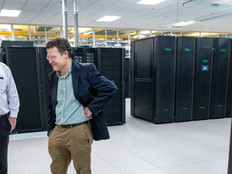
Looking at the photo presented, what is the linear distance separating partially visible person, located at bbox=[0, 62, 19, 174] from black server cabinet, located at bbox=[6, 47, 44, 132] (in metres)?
2.20

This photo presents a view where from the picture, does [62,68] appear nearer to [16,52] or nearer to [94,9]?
[16,52]

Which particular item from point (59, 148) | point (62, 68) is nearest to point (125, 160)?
point (59, 148)

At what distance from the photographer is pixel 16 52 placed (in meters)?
3.98

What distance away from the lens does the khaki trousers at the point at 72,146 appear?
1.51m

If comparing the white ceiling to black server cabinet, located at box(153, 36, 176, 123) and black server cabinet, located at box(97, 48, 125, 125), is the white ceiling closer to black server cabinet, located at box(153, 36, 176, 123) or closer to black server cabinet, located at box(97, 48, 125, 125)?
black server cabinet, located at box(153, 36, 176, 123)

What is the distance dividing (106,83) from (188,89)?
13.2ft

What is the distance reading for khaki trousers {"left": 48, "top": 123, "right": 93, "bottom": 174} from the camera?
1507mm

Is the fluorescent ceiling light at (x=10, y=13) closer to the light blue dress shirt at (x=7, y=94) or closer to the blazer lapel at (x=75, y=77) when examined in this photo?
the light blue dress shirt at (x=7, y=94)

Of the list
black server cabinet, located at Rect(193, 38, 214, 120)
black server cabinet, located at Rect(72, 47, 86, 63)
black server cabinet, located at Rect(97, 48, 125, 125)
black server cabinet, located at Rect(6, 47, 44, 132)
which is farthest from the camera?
black server cabinet, located at Rect(193, 38, 214, 120)

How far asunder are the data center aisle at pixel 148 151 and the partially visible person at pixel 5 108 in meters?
0.86

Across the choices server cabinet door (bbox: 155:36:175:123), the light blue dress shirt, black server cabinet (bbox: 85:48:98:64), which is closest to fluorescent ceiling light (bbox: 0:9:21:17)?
black server cabinet (bbox: 85:48:98:64)

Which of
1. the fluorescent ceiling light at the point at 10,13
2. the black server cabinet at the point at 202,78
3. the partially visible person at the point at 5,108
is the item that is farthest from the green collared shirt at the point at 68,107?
the fluorescent ceiling light at the point at 10,13

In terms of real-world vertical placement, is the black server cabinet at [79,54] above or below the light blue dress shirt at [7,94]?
above

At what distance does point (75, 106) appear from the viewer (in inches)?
60.2
